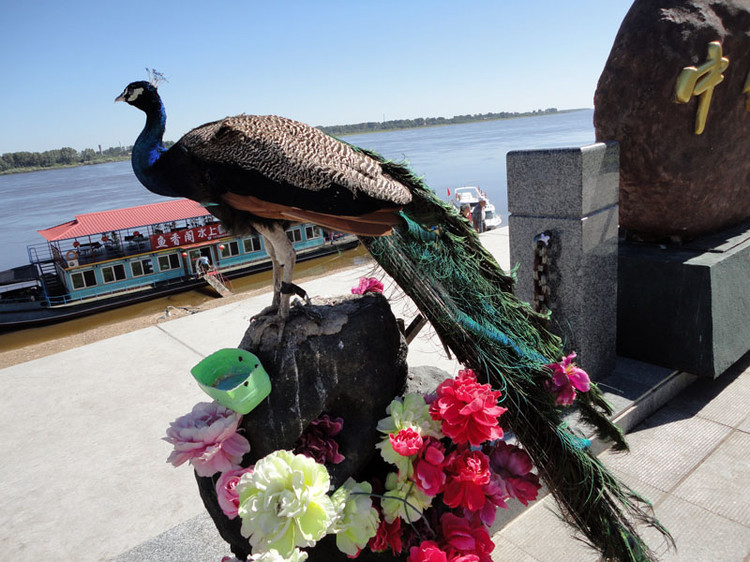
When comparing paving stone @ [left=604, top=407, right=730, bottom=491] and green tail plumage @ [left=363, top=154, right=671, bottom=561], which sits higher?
green tail plumage @ [left=363, top=154, right=671, bottom=561]

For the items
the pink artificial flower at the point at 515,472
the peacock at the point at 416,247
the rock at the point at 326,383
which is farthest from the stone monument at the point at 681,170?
the rock at the point at 326,383

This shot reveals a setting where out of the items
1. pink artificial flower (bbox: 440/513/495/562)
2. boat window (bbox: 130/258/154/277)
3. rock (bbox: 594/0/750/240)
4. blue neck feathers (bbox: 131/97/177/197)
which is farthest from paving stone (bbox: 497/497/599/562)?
boat window (bbox: 130/258/154/277)

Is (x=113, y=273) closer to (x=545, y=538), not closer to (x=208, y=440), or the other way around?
(x=545, y=538)

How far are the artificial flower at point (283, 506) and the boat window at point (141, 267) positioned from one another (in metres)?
18.3

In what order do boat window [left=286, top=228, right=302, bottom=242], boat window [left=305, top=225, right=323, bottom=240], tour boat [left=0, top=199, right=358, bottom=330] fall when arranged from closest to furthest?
tour boat [left=0, top=199, right=358, bottom=330]
boat window [left=286, top=228, right=302, bottom=242]
boat window [left=305, top=225, right=323, bottom=240]

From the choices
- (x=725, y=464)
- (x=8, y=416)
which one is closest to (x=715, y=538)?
(x=725, y=464)

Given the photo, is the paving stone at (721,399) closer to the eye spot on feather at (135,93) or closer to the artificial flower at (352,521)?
the artificial flower at (352,521)

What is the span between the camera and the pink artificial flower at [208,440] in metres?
2.16

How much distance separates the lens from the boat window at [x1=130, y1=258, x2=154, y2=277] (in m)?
18.6

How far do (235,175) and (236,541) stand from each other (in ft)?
5.29

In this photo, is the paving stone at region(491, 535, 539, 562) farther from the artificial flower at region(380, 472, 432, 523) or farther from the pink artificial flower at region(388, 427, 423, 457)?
the pink artificial flower at region(388, 427, 423, 457)

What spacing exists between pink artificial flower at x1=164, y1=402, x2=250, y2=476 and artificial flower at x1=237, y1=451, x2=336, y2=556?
0.27 meters

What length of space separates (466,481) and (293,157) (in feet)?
4.96

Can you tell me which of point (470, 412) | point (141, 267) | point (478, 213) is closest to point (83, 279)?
point (141, 267)
